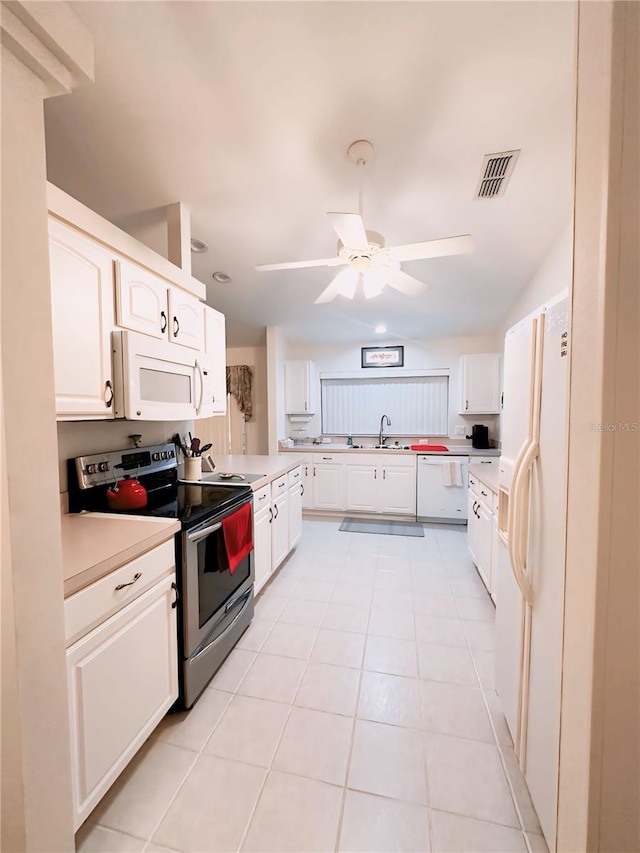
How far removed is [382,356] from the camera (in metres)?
4.82

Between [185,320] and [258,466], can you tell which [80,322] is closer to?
[185,320]

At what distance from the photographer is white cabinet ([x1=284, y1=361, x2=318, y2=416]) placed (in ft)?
15.6

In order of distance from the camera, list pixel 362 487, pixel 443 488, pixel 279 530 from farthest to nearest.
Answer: pixel 362 487
pixel 443 488
pixel 279 530

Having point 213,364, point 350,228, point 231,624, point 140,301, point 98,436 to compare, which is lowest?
point 231,624

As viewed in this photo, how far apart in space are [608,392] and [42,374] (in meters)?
1.29

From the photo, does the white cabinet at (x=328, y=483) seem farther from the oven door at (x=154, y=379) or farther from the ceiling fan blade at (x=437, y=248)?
the ceiling fan blade at (x=437, y=248)

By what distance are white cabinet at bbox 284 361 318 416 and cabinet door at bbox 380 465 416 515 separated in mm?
1463

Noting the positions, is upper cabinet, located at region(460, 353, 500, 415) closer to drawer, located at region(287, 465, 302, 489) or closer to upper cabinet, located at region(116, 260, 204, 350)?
drawer, located at region(287, 465, 302, 489)

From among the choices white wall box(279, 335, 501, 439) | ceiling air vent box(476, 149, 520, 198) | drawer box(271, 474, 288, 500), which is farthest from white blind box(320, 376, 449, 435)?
ceiling air vent box(476, 149, 520, 198)

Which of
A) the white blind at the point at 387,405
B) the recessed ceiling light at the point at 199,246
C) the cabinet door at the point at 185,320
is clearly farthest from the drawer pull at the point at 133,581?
the white blind at the point at 387,405

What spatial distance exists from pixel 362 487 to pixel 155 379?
122 inches

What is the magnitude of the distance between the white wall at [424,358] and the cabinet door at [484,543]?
2.08 m

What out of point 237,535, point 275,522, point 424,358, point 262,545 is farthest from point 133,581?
point 424,358

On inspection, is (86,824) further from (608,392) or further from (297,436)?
(297,436)
